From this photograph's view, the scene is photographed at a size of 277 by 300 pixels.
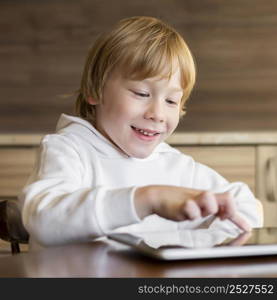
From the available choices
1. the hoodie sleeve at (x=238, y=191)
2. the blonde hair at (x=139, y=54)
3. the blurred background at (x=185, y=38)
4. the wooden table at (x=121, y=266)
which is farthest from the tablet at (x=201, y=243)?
the blurred background at (x=185, y=38)

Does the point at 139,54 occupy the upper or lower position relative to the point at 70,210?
upper

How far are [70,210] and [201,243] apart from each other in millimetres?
273

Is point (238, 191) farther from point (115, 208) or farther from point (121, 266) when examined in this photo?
point (121, 266)

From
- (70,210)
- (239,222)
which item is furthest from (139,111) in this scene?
(239,222)

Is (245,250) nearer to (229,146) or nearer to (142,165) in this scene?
→ (142,165)

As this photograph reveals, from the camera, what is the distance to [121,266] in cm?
75

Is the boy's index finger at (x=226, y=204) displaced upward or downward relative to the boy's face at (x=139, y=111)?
downward

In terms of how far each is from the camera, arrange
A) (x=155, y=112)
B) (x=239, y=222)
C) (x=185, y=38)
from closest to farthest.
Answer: (x=239, y=222) → (x=155, y=112) → (x=185, y=38)

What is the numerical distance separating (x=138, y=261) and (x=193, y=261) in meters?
0.06

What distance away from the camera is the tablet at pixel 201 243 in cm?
76

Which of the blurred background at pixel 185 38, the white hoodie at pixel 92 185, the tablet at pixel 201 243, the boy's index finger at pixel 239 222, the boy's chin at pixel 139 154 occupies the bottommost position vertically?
the tablet at pixel 201 243

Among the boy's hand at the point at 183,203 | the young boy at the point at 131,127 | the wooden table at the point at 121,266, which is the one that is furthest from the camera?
the young boy at the point at 131,127

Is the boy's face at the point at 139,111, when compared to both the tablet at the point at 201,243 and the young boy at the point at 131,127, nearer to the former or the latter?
the young boy at the point at 131,127
